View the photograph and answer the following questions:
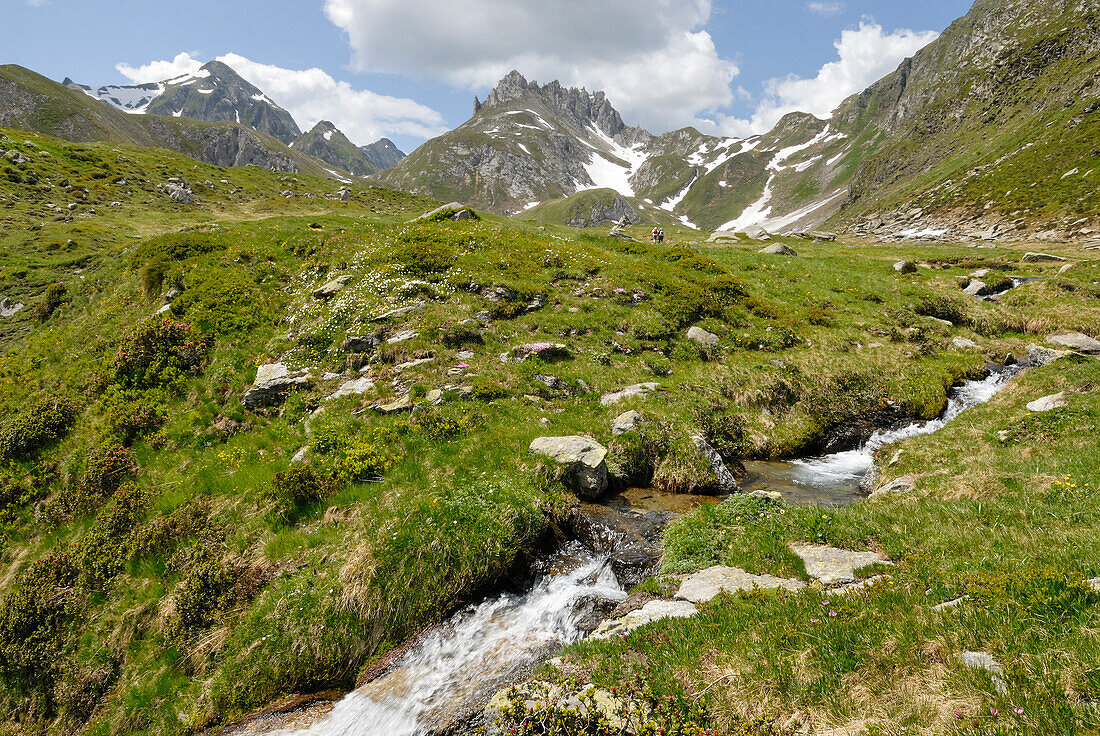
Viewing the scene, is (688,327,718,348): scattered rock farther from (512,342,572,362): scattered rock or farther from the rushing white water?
the rushing white water

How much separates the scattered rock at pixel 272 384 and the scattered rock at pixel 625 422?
1349 cm

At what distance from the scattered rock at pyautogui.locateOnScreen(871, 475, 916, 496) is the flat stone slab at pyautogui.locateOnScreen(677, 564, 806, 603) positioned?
23.6 feet

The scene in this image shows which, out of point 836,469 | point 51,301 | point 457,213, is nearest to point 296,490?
point 836,469

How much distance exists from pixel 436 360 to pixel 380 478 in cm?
726

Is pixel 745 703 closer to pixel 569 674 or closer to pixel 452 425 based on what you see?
pixel 569 674

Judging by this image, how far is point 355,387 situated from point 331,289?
31.0 ft

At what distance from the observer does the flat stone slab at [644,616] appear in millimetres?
8195

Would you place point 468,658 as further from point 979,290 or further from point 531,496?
point 979,290

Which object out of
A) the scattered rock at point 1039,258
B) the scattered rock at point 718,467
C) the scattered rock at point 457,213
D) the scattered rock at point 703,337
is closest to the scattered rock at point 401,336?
the scattered rock at point 718,467

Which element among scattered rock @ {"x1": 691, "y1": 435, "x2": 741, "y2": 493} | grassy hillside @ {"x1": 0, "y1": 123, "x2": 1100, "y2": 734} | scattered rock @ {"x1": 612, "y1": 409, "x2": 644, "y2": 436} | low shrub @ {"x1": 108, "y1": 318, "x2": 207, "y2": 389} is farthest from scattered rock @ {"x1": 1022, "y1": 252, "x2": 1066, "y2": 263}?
low shrub @ {"x1": 108, "y1": 318, "x2": 207, "y2": 389}

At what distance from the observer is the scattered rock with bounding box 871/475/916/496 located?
1309 cm

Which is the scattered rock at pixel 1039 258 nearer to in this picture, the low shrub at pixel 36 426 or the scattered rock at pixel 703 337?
the scattered rock at pixel 703 337

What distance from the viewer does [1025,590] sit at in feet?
19.9

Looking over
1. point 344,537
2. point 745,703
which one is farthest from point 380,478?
point 745,703
